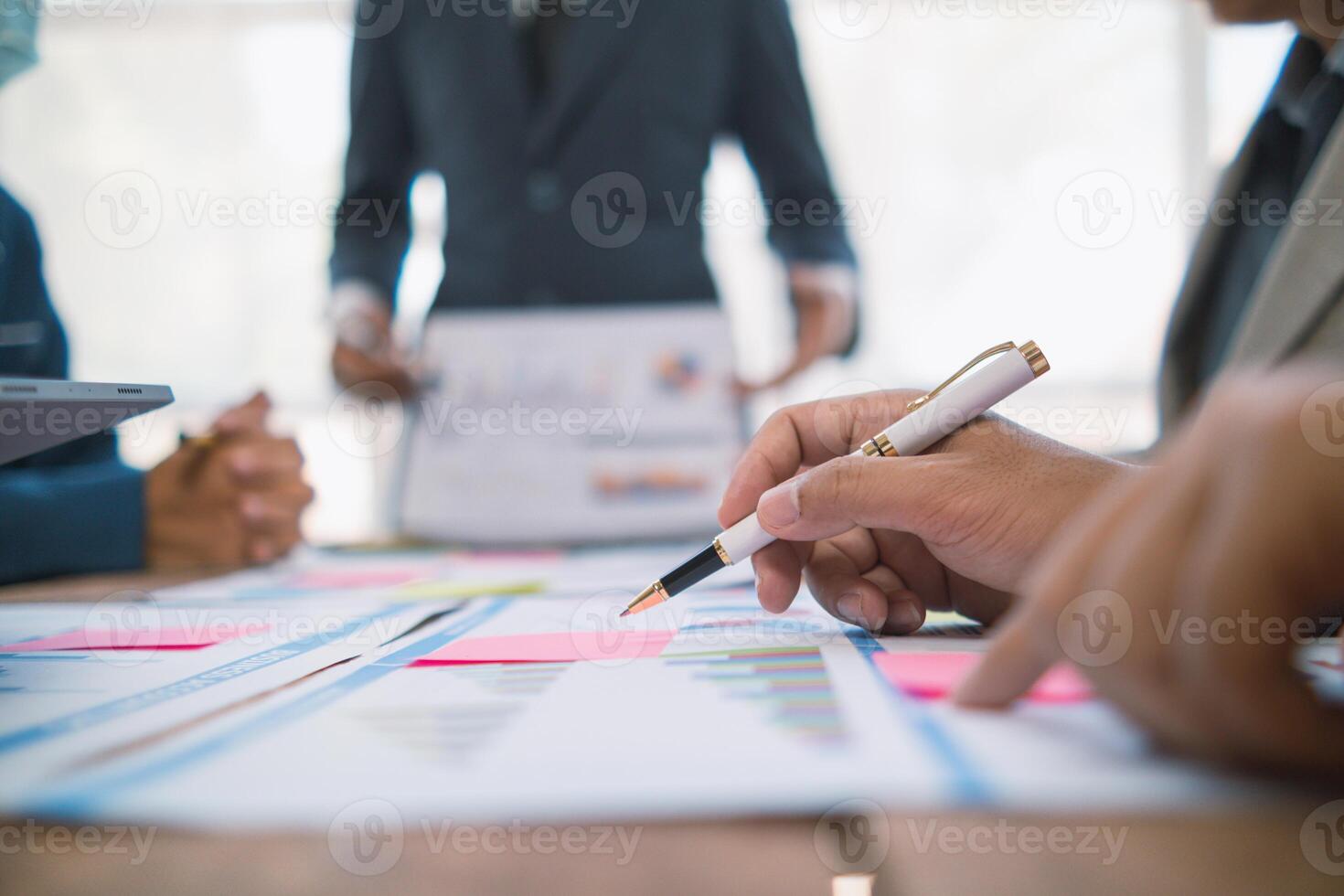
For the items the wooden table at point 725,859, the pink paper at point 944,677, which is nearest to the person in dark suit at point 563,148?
the pink paper at point 944,677

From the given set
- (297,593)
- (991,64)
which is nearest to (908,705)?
(297,593)

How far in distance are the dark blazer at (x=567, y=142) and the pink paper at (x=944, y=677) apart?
2.89ft

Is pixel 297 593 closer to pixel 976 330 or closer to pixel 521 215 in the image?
pixel 521 215

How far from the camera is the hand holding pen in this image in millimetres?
425

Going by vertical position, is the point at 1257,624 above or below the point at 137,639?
above

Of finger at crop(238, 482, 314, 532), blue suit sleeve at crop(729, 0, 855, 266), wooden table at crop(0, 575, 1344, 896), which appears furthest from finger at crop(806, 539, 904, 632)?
blue suit sleeve at crop(729, 0, 855, 266)

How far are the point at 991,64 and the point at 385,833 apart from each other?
376 centimetres

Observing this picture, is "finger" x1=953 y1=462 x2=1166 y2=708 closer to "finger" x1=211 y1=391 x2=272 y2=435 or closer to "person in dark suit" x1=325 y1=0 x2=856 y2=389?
"finger" x1=211 y1=391 x2=272 y2=435

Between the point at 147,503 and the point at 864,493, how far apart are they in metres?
0.78

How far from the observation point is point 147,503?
0.86 m

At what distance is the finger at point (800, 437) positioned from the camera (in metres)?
0.52

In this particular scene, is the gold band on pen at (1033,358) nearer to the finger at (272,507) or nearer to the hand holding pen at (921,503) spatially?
the hand holding pen at (921,503)

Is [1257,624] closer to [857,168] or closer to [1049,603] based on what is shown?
[1049,603]

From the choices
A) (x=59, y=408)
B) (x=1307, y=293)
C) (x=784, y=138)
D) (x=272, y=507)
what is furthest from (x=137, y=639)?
(x=784, y=138)
